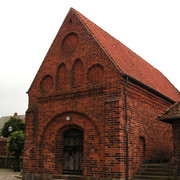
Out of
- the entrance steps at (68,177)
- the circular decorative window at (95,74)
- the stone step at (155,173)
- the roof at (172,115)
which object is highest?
the circular decorative window at (95,74)

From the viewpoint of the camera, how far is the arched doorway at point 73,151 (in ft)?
40.1

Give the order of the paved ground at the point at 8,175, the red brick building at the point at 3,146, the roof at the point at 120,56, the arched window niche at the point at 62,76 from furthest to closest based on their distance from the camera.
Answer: the red brick building at the point at 3,146, the paved ground at the point at 8,175, the arched window niche at the point at 62,76, the roof at the point at 120,56

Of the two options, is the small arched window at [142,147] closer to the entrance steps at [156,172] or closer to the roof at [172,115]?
the entrance steps at [156,172]

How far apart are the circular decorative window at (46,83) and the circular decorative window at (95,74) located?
2615mm

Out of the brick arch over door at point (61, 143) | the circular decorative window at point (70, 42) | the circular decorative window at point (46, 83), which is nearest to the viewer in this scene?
the brick arch over door at point (61, 143)

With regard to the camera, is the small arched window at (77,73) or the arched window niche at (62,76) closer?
the small arched window at (77,73)

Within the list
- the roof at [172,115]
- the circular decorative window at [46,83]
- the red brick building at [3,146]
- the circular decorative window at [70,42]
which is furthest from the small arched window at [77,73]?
the red brick building at [3,146]

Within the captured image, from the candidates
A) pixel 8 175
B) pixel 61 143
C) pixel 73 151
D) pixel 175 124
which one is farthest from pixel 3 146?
pixel 175 124

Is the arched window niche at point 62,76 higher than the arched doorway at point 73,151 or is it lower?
higher

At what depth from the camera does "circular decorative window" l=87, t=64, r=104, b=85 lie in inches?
474

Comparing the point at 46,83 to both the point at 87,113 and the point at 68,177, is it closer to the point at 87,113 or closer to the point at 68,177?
the point at 87,113

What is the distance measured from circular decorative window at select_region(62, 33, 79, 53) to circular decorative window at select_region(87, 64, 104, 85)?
1.77m

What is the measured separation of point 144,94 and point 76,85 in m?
3.51

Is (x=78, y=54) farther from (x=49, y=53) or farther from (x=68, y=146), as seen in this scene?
(x=68, y=146)
